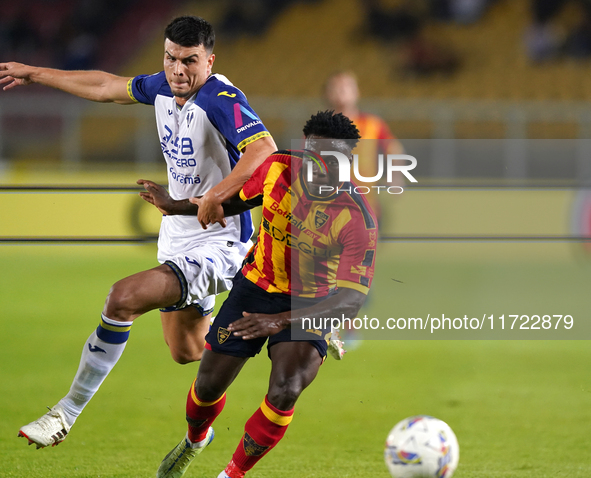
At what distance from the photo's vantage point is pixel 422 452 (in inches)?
123

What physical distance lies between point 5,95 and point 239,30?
6.36 m

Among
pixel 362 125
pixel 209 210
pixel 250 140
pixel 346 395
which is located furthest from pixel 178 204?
pixel 362 125

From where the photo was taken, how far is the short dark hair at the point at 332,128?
3.36 metres

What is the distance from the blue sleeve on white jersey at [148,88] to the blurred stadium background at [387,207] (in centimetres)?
143

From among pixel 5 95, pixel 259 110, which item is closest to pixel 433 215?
pixel 259 110

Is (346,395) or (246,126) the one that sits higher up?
(246,126)

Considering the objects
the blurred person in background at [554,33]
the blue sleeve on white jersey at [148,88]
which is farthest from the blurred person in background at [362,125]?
the blurred person in background at [554,33]

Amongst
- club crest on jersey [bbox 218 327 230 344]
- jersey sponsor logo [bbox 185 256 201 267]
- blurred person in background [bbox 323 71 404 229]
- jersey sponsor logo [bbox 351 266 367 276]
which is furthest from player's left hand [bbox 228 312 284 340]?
blurred person in background [bbox 323 71 404 229]

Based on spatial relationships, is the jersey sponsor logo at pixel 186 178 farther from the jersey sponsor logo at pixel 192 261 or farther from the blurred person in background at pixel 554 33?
the blurred person in background at pixel 554 33

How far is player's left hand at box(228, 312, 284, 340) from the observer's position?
330cm

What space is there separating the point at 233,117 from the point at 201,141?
0.26 m

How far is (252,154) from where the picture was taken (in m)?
3.62

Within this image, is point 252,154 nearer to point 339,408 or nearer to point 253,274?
point 253,274

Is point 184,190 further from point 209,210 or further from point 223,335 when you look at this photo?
point 223,335
